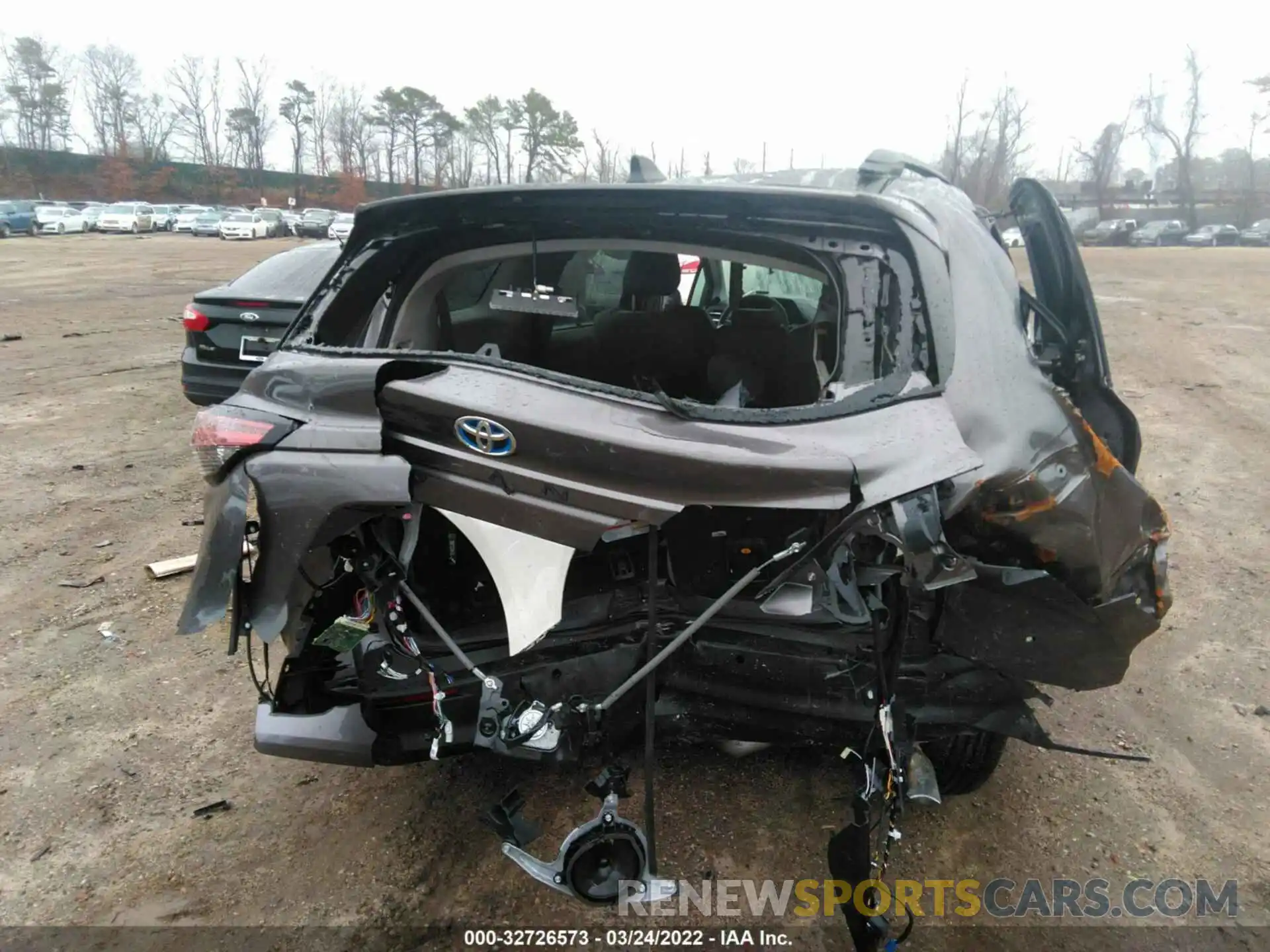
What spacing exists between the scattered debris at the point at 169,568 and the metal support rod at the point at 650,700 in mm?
3016

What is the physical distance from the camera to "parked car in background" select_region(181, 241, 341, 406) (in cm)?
618

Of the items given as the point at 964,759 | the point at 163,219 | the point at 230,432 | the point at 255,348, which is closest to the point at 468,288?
the point at 230,432

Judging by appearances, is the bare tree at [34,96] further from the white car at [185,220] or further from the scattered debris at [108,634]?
the scattered debris at [108,634]

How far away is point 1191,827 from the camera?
261 cm

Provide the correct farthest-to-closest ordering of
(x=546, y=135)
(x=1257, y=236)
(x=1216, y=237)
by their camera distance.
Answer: (x=546, y=135) < (x=1257, y=236) < (x=1216, y=237)

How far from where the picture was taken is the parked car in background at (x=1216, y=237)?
4362 cm

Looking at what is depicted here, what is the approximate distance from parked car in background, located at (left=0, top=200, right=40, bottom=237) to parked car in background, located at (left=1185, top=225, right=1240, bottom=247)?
54.2 metres

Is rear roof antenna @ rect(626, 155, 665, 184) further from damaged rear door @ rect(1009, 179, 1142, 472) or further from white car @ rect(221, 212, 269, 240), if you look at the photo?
white car @ rect(221, 212, 269, 240)

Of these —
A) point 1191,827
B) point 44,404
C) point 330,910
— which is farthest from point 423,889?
point 44,404

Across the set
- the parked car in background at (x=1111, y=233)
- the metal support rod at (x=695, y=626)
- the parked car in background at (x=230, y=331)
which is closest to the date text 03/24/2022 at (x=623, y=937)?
the metal support rod at (x=695, y=626)

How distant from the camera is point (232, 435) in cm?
203

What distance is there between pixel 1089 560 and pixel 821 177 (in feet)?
5.06

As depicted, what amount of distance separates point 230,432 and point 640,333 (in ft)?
5.17

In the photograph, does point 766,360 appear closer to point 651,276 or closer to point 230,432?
point 651,276
